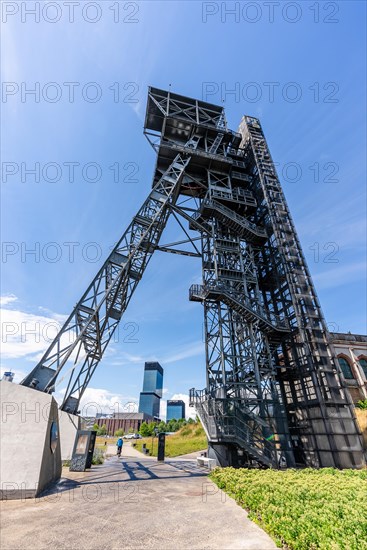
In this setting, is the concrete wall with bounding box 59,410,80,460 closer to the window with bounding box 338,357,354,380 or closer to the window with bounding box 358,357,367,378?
the window with bounding box 338,357,354,380

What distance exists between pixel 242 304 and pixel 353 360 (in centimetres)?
1685

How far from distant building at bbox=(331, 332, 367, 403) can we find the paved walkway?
22.7 metres

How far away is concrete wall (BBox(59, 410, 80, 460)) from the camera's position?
15859 mm

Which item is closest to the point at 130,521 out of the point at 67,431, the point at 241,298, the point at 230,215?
the point at 67,431

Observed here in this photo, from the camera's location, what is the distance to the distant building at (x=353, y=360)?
25422mm

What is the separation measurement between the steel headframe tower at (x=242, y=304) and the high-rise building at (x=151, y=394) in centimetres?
17409

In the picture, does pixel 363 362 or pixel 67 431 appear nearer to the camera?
pixel 67 431

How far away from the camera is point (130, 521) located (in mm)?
6164

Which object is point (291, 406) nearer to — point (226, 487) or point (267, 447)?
point (267, 447)

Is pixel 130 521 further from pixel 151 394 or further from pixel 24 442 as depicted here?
pixel 151 394

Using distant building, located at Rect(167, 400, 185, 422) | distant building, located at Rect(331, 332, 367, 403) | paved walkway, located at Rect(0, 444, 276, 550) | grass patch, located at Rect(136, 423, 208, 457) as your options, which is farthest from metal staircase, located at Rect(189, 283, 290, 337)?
distant building, located at Rect(167, 400, 185, 422)

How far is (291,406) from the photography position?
19.6 m

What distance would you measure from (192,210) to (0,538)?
25.0 meters

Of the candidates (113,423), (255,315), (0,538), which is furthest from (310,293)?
(113,423)
